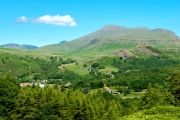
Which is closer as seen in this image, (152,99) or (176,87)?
(176,87)

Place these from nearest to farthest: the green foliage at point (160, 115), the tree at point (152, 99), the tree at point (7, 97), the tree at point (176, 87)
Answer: the green foliage at point (160, 115)
the tree at point (7, 97)
the tree at point (176, 87)
the tree at point (152, 99)

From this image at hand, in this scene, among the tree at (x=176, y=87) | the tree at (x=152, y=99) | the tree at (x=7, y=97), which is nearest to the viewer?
the tree at (x=7, y=97)

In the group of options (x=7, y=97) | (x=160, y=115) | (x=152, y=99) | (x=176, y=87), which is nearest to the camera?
(x=160, y=115)

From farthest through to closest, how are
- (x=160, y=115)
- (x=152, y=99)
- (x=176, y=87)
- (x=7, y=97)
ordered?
1. (x=152, y=99)
2. (x=176, y=87)
3. (x=7, y=97)
4. (x=160, y=115)

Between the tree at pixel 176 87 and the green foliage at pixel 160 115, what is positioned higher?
the tree at pixel 176 87

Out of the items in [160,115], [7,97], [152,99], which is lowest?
[152,99]

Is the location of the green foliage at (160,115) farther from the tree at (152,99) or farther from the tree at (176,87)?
the tree at (176,87)

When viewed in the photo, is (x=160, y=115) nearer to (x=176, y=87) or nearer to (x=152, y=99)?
(x=152, y=99)

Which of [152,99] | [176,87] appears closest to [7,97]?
[152,99]

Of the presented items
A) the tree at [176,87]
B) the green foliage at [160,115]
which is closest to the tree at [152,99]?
the tree at [176,87]

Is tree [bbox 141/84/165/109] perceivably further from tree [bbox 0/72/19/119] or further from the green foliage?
tree [bbox 0/72/19/119]

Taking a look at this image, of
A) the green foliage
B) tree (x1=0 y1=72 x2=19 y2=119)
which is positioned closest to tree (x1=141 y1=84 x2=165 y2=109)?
the green foliage

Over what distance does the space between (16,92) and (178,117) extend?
53553 mm

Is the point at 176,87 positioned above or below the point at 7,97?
above
